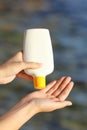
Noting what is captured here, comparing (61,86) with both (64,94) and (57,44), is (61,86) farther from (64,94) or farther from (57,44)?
(57,44)

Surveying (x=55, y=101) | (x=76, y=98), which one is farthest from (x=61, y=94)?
(x=76, y=98)

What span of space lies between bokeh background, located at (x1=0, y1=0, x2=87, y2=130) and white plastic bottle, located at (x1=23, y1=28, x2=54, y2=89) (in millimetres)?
678

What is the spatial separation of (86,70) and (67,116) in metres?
0.21

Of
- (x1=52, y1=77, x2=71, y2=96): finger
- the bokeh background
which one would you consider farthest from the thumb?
the bokeh background

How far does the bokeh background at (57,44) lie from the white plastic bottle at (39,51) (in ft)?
2.23

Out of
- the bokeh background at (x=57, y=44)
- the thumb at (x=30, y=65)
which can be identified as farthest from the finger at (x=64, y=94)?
the bokeh background at (x=57, y=44)

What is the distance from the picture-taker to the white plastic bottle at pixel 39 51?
3.46 feet

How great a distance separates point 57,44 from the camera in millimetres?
1789

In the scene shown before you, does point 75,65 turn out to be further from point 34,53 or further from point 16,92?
point 34,53

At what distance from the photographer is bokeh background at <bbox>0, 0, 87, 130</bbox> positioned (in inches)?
68.4

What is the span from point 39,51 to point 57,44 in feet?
2.44

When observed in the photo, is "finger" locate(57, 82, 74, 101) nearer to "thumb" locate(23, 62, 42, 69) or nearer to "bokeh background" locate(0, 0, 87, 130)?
"thumb" locate(23, 62, 42, 69)

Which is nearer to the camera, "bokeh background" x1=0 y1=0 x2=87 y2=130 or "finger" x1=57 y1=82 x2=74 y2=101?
"finger" x1=57 y1=82 x2=74 y2=101

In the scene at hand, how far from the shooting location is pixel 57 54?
1.78 meters
